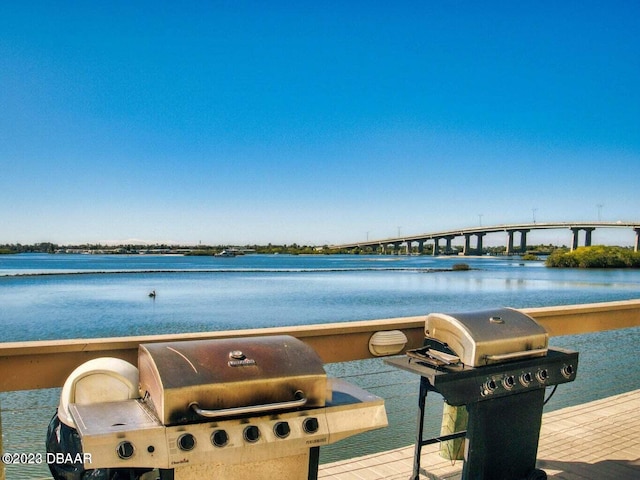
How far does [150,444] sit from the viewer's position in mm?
1427

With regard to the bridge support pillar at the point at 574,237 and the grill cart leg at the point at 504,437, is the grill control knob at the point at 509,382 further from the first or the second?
the bridge support pillar at the point at 574,237

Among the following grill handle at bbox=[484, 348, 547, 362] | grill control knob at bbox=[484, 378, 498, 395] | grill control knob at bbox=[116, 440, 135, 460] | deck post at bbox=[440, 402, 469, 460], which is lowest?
deck post at bbox=[440, 402, 469, 460]

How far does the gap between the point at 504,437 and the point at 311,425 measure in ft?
3.87

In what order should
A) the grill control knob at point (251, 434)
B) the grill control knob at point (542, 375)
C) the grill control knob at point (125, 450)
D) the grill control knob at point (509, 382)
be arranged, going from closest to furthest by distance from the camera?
the grill control knob at point (125, 450) < the grill control knob at point (251, 434) < the grill control knob at point (509, 382) < the grill control knob at point (542, 375)

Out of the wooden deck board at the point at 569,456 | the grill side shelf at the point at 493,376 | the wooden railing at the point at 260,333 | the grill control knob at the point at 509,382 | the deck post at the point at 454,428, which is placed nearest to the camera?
the wooden railing at the point at 260,333

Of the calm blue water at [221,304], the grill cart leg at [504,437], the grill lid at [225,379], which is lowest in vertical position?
the calm blue water at [221,304]

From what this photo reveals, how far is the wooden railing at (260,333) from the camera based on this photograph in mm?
1890

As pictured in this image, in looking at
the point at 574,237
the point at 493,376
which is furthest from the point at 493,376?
the point at 574,237

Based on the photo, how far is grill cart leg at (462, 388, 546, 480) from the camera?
2357 mm

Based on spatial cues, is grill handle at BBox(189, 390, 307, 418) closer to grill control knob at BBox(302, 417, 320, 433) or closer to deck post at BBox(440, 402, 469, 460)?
grill control knob at BBox(302, 417, 320, 433)

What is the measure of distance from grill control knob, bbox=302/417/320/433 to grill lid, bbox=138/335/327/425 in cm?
4

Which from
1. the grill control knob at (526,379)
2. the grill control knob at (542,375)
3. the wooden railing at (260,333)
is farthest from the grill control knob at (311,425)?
the grill control knob at (542,375)

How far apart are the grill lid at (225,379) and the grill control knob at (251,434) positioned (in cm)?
5

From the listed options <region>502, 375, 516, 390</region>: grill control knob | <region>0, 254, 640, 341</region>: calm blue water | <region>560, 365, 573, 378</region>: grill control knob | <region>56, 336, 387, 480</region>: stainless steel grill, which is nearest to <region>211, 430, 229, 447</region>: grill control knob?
<region>56, 336, 387, 480</region>: stainless steel grill
